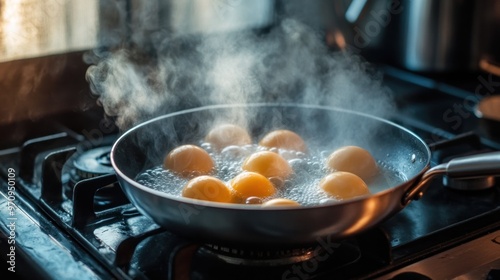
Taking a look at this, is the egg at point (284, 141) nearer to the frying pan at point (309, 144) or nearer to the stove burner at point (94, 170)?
the frying pan at point (309, 144)

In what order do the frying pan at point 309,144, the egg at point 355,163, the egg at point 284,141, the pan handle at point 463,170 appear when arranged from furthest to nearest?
1. the egg at point 284,141
2. the egg at point 355,163
3. the pan handle at point 463,170
4. the frying pan at point 309,144

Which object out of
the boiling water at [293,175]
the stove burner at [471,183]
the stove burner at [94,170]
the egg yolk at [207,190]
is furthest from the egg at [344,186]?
the stove burner at [94,170]

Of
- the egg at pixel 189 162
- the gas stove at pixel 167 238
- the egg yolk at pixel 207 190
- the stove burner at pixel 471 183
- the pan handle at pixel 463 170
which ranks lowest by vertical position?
the gas stove at pixel 167 238

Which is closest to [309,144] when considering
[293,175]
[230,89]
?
[293,175]

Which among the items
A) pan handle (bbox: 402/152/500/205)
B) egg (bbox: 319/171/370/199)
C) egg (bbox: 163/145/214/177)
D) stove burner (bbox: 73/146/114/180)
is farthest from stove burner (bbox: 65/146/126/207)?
pan handle (bbox: 402/152/500/205)

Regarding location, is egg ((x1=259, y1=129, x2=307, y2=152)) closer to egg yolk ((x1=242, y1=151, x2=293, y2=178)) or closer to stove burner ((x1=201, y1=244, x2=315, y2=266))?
egg yolk ((x1=242, y1=151, x2=293, y2=178))

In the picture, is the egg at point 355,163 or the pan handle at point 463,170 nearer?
the pan handle at point 463,170

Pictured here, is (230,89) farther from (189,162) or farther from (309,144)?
(189,162)
